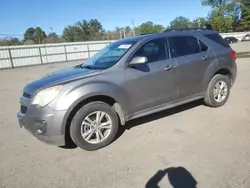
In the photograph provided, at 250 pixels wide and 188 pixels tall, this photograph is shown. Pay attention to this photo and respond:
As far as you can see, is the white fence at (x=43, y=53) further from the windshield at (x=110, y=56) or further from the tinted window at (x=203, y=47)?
the tinted window at (x=203, y=47)

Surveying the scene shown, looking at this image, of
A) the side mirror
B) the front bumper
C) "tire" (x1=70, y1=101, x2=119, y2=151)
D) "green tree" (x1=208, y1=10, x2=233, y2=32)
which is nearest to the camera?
the front bumper

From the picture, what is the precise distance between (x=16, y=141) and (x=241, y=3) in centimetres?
8722

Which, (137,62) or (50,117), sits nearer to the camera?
(50,117)

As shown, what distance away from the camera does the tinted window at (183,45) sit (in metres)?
5.00

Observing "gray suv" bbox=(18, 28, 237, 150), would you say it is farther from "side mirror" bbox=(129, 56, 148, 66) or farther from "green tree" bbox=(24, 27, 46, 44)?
"green tree" bbox=(24, 27, 46, 44)

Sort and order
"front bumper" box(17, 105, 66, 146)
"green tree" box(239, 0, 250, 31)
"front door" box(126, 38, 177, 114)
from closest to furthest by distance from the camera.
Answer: "front bumper" box(17, 105, 66, 146) → "front door" box(126, 38, 177, 114) → "green tree" box(239, 0, 250, 31)

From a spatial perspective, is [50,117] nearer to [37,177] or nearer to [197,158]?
[37,177]

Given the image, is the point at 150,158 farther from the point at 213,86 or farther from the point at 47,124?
the point at 213,86

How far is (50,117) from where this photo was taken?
3.71 m

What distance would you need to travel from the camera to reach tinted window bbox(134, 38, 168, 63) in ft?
15.2

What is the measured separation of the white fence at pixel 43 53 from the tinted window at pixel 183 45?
78.3 ft

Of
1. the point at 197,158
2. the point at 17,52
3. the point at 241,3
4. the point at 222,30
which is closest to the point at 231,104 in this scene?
the point at 197,158

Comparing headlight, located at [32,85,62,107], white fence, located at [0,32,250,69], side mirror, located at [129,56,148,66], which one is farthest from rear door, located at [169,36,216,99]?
white fence, located at [0,32,250,69]

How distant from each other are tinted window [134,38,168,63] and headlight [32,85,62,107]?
160 cm
